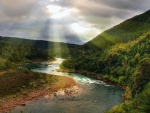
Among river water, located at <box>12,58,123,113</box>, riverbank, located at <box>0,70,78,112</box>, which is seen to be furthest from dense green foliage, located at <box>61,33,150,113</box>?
riverbank, located at <box>0,70,78,112</box>

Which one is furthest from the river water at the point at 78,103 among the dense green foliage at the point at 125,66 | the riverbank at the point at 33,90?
the dense green foliage at the point at 125,66

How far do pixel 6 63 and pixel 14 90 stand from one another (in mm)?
50249

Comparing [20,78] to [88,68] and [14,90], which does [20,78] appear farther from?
[88,68]

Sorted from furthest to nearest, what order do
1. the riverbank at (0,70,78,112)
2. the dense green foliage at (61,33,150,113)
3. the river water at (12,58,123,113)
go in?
the dense green foliage at (61,33,150,113) → the riverbank at (0,70,78,112) → the river water at (12,58,123,113)

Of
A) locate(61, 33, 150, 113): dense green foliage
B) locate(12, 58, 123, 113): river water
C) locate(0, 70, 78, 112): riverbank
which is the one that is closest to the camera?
locate(12, 58, 123, 113): river water

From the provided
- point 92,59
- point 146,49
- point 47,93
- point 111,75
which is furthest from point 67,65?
point 47,93

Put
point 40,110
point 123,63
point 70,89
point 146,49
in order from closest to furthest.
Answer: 1. point 40,110
2. point 70,89
3. point 146,49
4. point 123,63

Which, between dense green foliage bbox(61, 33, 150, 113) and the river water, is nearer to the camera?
the river water

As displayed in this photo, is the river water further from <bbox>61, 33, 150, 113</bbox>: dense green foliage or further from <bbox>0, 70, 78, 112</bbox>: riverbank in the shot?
<bbox>61, 33, 150, 113</bbox>: dense green foliage

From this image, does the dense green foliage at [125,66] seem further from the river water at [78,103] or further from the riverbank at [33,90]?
the riverbank at [33,90]

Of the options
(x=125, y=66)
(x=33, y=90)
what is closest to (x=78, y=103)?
(x=33, y=90)

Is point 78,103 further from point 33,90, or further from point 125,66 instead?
point 125,66

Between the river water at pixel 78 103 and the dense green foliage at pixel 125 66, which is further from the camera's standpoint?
the dense green foliage at pixel 125 66

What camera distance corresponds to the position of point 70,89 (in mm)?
95438
